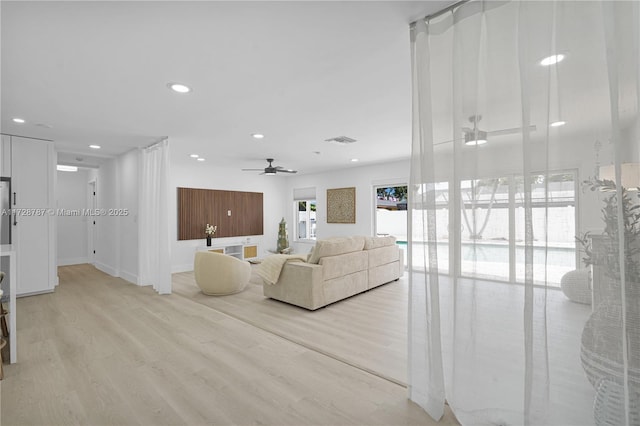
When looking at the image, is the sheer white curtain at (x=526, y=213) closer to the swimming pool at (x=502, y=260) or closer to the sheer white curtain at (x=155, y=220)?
the swimming pool at (x=502, y=260)

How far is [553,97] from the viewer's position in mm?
1376

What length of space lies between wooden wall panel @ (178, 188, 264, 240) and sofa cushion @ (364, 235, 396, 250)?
4.29 meters

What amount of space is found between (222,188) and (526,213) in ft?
23.7

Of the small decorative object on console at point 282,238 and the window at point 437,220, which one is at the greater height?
the window at point 437,220

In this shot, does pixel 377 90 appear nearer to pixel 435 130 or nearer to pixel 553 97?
pixel 435 130

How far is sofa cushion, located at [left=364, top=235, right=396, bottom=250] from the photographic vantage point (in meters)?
4.85

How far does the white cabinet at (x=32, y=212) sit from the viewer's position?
15.0ft

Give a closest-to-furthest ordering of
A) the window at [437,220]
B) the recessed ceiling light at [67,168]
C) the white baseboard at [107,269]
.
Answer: the window at [437,220]
the white baseboard at [107,269]
the recessed ceiling light at [67,168]

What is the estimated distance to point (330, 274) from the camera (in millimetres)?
4031

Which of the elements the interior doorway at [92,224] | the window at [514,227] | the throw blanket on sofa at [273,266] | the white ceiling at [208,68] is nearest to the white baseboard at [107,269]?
the interior doorway at [92,224]

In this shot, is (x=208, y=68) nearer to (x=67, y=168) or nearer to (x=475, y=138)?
(x=475, y=138)

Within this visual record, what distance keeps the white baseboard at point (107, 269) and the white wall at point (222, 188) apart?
1.06 meters

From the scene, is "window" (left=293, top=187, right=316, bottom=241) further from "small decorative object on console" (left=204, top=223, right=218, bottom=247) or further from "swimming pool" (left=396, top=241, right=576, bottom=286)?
"swimming pool" (left=396, top=241, right=576, bottom=286)

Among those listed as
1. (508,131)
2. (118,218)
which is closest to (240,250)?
(118,218)
